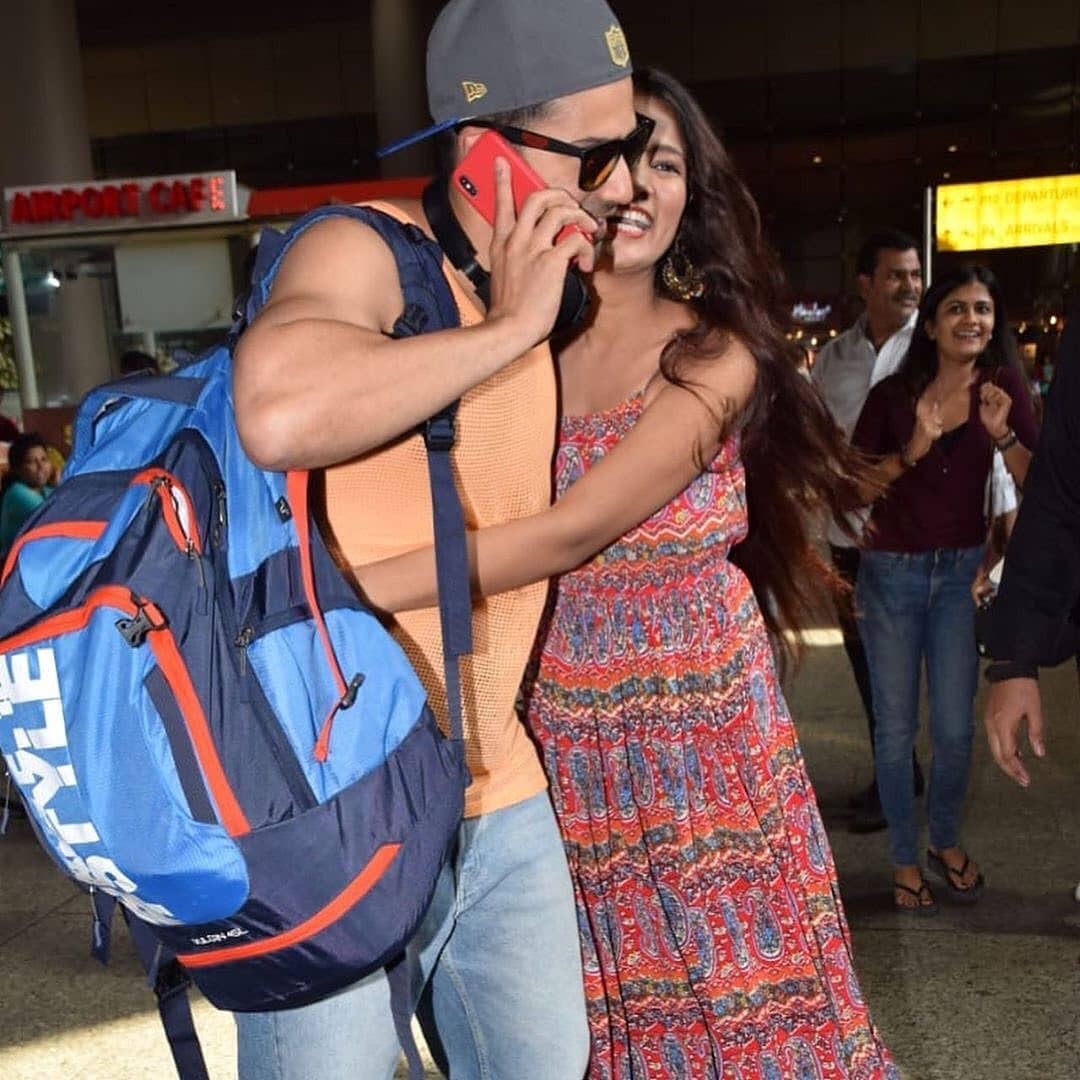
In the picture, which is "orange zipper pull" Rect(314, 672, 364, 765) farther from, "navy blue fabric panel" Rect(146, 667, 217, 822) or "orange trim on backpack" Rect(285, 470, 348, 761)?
"navy blue fabric panel" Rect(146, 667, 217, 822)

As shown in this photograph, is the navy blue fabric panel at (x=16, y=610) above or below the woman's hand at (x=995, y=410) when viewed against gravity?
above

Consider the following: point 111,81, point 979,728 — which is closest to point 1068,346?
point 979,728

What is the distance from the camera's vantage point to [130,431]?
1267 mm

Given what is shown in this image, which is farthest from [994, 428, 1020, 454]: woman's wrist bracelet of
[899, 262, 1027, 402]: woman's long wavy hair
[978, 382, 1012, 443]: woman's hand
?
[899, 262, 1027, 402]: woman's long wavy hair

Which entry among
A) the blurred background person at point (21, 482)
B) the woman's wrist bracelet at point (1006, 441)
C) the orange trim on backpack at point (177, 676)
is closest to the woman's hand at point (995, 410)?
the woman's wrist bracelet at point (1006, 441)

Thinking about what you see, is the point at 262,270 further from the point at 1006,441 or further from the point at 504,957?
the point at 1006,441

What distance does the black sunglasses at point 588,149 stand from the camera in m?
1.45

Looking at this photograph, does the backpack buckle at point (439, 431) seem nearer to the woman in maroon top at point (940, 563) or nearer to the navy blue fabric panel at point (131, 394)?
the navy blue fabric panel at point (131, 394)

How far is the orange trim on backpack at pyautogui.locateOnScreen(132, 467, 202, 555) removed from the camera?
3.86 ft

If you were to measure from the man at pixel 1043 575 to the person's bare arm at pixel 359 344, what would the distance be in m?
1.04

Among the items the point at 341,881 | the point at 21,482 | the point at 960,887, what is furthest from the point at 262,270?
the point at 21,482

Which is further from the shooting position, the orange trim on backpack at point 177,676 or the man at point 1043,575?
the man at point 1043,575

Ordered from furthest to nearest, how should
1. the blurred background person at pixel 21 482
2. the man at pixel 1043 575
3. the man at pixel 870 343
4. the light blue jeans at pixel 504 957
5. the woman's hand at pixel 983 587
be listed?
the blurred background person at pixel 21 482 → the man at pixel 870 343 → the woman's hand at pixel 983 587 → the man at pixel 1043 575 → the light blue jeans at pixel 504 957

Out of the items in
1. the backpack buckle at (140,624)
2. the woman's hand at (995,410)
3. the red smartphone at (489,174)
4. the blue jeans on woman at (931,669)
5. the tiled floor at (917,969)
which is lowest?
the tiled floor at (917,969)
